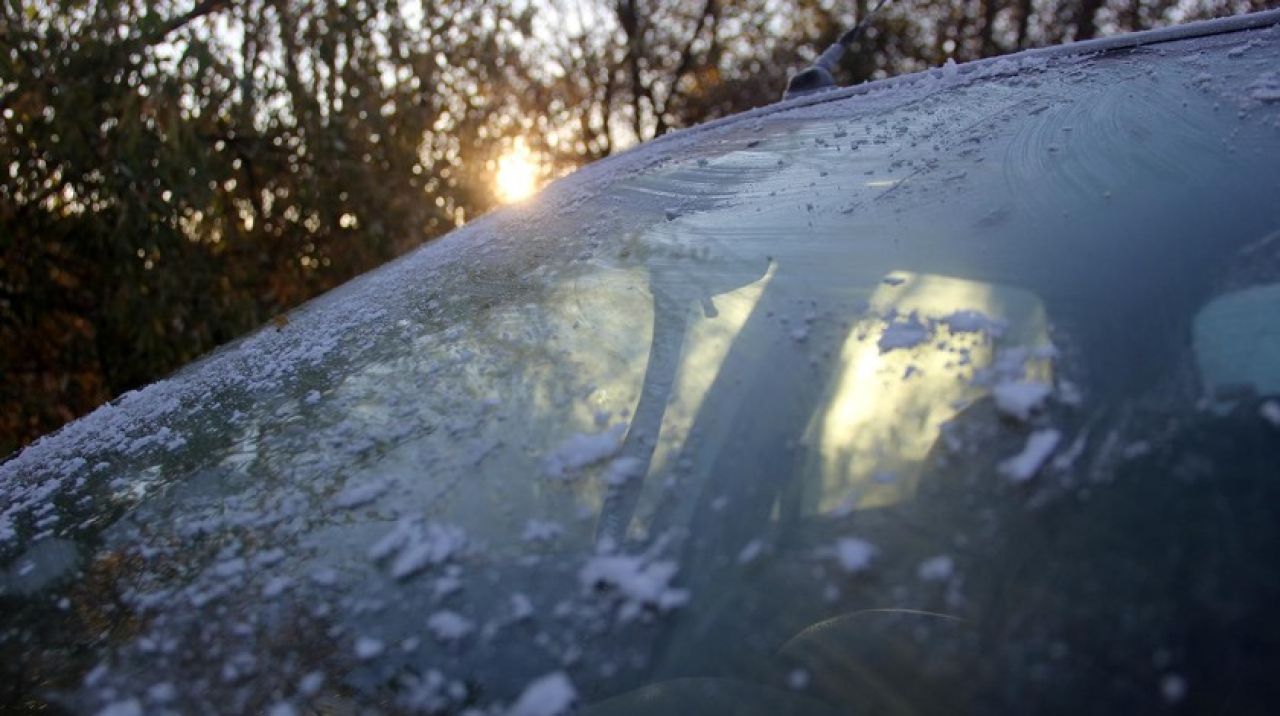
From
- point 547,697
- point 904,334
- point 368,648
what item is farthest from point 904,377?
point 368,648

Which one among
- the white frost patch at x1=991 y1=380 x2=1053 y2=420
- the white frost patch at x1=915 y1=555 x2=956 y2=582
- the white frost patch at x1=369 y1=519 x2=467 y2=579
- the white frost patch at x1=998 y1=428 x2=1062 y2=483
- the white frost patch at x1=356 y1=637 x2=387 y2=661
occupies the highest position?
the white frost patch at x1=991 y1=380 x2=1053 y2=420

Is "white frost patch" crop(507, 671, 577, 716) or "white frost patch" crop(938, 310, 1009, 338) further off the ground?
"white frost patch" crop(938, 310, 1009, 338)

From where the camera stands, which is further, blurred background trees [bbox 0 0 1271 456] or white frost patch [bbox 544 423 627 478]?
blurred background trees [bbox 0 0 1271 456]

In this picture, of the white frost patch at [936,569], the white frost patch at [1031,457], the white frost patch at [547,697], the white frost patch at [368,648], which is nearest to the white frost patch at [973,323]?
the white frost patch at [1031,457]

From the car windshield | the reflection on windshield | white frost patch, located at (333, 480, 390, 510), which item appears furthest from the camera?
white frost patch, located at (333, 480, 390, 510)

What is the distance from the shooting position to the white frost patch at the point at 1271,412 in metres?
0.78

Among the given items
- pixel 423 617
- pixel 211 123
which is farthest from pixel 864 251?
pixel 211 123

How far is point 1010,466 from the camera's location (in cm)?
80

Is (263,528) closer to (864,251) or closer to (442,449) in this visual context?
(442,449)

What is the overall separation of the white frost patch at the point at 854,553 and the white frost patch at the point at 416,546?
329mm

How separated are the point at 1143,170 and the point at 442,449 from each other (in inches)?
32.5

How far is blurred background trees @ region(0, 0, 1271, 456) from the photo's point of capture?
12.8 feet

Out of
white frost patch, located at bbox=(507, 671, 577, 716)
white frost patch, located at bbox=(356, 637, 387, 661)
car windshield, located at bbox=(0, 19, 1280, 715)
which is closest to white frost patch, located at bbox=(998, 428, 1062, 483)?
car windshield, located at bbox=(0, 19, 1280, 715)

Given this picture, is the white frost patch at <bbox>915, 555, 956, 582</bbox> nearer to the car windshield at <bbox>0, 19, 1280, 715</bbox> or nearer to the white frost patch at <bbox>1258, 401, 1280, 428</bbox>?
the car windshield at <bbox>0, 19, 1280, 715</bbox>
